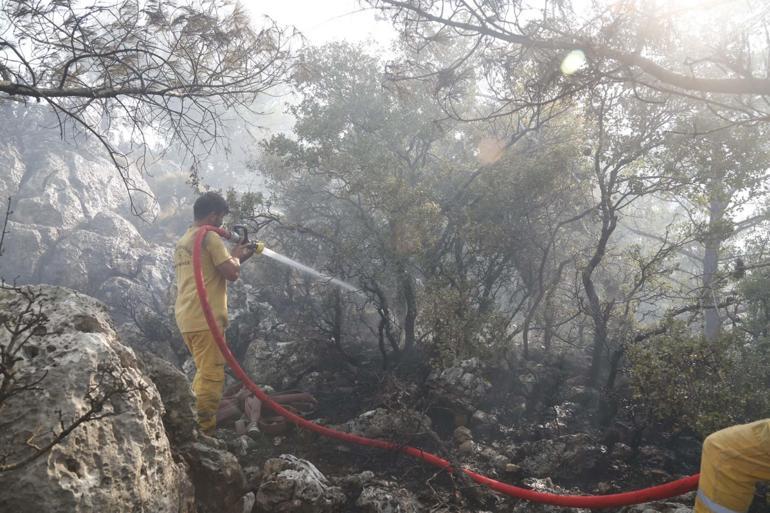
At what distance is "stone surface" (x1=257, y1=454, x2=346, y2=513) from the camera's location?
282cm

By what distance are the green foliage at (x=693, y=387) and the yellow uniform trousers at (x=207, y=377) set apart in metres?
3.92

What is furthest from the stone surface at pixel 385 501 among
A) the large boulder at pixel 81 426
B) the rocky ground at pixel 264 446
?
the large boulder at pixel 81 426

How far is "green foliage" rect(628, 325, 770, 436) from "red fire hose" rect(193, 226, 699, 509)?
1.67m

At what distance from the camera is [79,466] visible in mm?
1919

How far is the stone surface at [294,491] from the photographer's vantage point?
2822mm

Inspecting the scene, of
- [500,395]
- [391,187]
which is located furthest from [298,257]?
[500,395]

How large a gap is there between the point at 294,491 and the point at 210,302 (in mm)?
1875

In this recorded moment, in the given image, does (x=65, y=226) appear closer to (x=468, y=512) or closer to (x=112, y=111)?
(x=112, y=111)

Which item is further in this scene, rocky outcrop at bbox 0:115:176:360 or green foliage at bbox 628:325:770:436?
rocky outcrop at bbox 0:115:176:360

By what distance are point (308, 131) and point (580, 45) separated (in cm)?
653

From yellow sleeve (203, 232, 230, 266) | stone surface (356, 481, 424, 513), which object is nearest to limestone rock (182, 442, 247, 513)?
stone surface (356, 481, 424, 513)

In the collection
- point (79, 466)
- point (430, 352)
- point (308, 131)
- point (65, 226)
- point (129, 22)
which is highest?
point (65, 226)

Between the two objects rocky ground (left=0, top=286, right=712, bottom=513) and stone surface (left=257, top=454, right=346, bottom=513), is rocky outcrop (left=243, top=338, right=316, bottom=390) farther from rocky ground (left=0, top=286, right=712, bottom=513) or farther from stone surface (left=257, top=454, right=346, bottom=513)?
stone surface (left=257, top=454, right=346, bottom=513)

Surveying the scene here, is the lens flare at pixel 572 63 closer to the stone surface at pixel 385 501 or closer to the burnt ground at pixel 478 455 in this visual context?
the burnt ground at pixel 478 455
